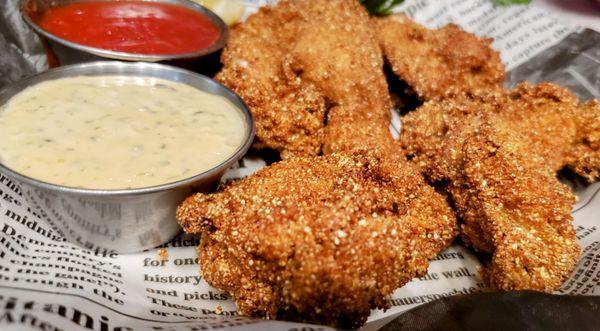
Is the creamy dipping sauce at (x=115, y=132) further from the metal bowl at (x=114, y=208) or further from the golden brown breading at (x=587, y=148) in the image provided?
the golden brown breading at (x=587, y=148)

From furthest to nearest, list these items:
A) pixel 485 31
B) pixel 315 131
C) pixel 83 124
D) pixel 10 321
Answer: pixel 485 31
pixel 315 131
pixel 83 124
pixel 10 321

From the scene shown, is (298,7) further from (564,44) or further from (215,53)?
(564,44)

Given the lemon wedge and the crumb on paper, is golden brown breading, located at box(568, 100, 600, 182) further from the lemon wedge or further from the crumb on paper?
the lemon wedge

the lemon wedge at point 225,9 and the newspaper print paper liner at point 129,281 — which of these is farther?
the lemon wedge at point 225,9

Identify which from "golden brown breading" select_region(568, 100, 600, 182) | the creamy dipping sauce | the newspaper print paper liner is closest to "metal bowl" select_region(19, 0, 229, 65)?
the creamy dipping sauce

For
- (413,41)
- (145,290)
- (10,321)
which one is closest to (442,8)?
(413,41)

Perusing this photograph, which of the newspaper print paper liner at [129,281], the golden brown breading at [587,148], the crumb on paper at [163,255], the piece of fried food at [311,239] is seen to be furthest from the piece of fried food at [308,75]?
the golden brown breading at [587,148]
